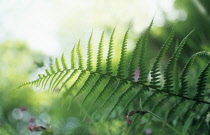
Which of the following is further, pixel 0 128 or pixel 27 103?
pixel 27 103

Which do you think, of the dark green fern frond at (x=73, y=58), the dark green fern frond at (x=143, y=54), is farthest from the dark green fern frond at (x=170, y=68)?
the dark green fern frond at (x=73, y=58)

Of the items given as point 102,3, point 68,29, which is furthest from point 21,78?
point 102,3

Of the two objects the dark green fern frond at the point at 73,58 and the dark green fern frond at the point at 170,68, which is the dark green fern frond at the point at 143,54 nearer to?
the dark green fern frond at the point at 170,68

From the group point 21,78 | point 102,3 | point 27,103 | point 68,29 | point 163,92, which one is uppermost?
point 163,92

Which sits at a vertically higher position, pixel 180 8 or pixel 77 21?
pixel 180 8

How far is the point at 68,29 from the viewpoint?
340 inches

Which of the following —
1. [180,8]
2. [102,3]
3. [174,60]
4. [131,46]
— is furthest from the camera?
[102,3]

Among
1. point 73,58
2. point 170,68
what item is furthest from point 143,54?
point 73,58

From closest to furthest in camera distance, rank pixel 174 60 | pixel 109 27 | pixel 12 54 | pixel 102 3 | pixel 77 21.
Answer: pixel 174 60 → pixel 109 27 → pixel 102 3 → pixel 77 21 → pixel 12 54

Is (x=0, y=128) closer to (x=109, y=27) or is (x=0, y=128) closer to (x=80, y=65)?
(x=80, y=65)

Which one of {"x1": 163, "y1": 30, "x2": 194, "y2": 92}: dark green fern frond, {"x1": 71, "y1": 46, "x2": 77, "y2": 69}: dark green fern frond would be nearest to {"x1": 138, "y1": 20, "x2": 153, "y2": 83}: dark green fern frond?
{"x1": 163, "y1": 30, "x2": 194, "y2": 92}: dark green fern frond

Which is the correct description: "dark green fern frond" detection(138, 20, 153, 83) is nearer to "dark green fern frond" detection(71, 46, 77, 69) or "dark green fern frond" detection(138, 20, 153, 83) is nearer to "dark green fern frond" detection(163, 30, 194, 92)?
"dark green fern frond" detection(163, 30, 194, 92)

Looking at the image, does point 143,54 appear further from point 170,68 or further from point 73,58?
point 73,58

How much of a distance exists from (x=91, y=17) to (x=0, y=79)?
12.6 feet
